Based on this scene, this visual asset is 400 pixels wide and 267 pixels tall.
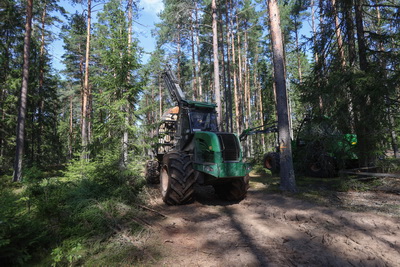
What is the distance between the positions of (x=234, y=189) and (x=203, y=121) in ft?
7.55

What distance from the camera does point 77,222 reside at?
4137 millimetres

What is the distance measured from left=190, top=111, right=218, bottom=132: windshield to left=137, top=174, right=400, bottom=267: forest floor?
7.26 ft

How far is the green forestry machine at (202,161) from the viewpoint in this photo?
532 centimetres

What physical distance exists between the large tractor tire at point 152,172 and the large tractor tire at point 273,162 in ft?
20.6

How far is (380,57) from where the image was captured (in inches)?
288

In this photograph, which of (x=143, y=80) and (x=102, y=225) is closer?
(x=102, y=225)

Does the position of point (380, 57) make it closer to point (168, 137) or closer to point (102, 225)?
point (168, 137)

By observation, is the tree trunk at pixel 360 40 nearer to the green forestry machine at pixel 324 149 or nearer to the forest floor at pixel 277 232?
the green forestry machine at pixel 324 149

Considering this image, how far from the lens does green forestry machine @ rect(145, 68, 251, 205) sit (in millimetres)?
5315

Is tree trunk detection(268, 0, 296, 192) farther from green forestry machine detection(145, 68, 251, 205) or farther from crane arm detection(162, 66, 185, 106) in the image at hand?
crane arm detection(162, 66, 185, 106)

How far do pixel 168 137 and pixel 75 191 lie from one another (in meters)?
4.13

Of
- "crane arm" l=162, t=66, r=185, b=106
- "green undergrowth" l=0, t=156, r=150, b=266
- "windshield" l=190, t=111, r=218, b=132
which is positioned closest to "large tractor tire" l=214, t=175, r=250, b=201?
"windshield" l=190, t=111, r=218, b=132

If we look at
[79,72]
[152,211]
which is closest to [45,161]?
[79,72]

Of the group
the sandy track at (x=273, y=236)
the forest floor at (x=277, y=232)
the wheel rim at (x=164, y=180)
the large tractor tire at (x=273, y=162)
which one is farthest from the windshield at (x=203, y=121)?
the large tractor tire at (x=273, y=162)
